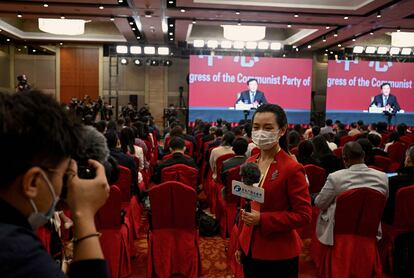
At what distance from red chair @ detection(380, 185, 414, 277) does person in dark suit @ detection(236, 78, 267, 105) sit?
11.3 meters

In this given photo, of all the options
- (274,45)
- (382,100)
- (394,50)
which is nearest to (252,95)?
(274,45)

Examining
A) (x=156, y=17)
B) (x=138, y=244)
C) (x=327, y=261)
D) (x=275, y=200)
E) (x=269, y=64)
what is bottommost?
(x=138, y=244)

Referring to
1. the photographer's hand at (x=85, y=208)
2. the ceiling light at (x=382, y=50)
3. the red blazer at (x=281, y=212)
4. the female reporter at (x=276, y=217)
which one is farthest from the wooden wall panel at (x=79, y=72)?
the photographer's hand at (x=85, y=208)

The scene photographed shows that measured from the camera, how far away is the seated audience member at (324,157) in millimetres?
4633

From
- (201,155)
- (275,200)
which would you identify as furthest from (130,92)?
(275,200)

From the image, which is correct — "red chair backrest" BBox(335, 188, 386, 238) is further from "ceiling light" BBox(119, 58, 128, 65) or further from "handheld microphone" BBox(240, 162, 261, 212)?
"ceiling light" BBox(119, 58, 128, 65)

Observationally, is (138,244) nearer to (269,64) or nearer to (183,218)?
(183,218)

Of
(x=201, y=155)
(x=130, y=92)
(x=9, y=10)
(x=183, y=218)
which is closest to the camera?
(x=183, y=218)

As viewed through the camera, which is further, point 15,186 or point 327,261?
point 327,261

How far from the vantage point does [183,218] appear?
143 inches

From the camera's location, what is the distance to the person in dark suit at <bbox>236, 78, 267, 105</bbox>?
15094 millimetres

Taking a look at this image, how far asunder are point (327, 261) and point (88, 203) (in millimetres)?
3098

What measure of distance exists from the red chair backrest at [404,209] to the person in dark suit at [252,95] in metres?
11.5

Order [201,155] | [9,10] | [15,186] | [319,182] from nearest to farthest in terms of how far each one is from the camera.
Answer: [15,186] < [319,182] < [201,155] < [9,10]
